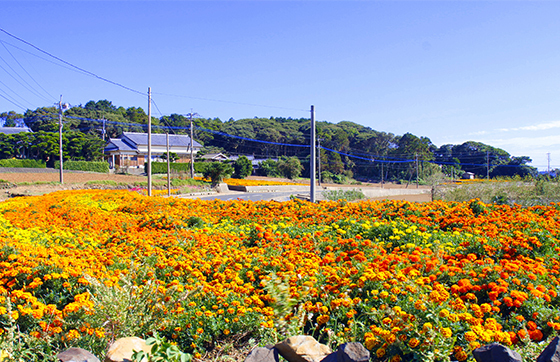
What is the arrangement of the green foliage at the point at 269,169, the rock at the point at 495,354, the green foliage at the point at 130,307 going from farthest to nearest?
the green foliage at the point at 269,169 → the green foliage at the point at 130,307 → the rock at the point at 495,354

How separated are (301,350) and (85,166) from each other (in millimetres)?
49941

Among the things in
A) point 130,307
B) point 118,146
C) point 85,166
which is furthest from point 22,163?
point 130,307

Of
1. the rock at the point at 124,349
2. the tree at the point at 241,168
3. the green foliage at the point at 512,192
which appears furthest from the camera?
the tree at the point at 241,168

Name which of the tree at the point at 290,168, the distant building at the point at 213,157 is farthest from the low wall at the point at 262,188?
the distant building at the point at 213,157

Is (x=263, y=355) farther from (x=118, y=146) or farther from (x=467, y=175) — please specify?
(x=467, y=175)

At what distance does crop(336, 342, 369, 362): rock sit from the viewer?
8.96 feet

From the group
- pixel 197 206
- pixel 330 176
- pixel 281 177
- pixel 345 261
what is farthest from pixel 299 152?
pixel 345 261

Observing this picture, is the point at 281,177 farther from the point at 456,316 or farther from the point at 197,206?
the point at 456,316

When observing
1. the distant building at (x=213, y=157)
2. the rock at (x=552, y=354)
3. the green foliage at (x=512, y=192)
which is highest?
the distant building at (x=213, y=157)

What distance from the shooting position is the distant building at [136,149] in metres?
57.3

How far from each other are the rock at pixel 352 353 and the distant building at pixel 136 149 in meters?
55.7

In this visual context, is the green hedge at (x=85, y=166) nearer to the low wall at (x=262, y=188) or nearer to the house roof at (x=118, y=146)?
the house roof at (x=118, y=146)

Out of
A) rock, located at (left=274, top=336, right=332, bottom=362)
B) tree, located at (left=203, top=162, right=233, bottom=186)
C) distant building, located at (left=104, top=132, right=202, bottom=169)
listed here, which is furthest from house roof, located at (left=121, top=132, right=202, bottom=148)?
rock, located at (left=274, top=336, right=332, bottom=362)

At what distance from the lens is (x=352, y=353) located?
276cm
